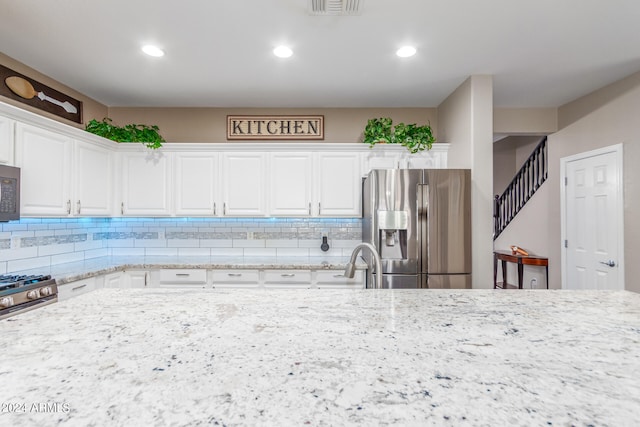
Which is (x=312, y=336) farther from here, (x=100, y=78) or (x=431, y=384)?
(x=100, y=78)

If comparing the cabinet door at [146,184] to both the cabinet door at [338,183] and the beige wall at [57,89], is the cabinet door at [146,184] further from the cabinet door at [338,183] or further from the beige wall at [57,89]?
the cabinet door at [338,183]

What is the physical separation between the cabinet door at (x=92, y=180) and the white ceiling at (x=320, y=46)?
0.69 metres

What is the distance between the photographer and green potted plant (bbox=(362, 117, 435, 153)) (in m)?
3.49

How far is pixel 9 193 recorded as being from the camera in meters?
2.31

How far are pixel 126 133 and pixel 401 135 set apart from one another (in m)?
3.05

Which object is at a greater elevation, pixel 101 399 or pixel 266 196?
pixel 266 196

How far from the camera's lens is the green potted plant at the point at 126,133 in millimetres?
3436

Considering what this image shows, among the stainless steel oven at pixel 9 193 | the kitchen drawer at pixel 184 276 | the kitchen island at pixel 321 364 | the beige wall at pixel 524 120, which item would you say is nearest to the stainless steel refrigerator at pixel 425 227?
Result: the beige wall at pixel 524 120

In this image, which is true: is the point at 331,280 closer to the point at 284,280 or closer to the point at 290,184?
the point at 284,280

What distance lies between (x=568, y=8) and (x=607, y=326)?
85.1 inches

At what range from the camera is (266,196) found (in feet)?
11.9

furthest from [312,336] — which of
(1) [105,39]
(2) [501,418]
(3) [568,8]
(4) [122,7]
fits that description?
(1) [105,39]

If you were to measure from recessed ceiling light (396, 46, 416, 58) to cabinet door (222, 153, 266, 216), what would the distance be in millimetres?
1773

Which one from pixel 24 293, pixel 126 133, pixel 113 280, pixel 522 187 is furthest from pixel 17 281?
pixel 522 187
